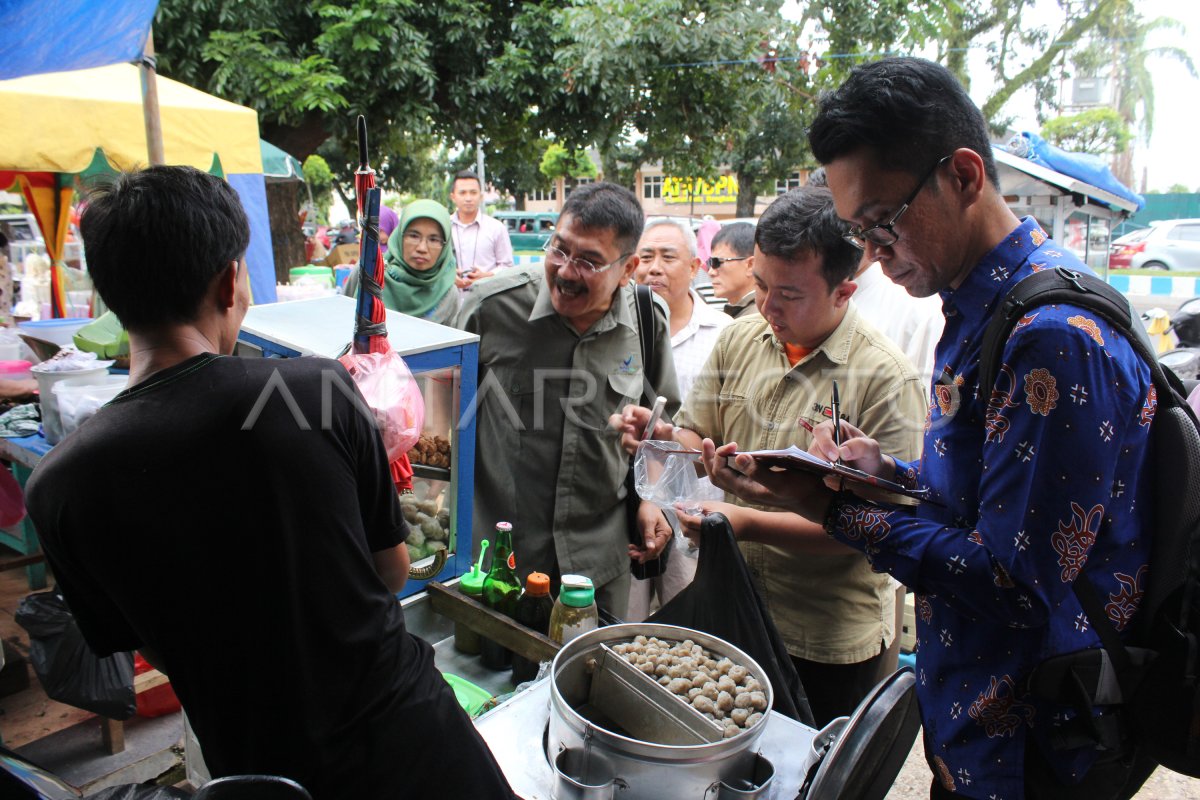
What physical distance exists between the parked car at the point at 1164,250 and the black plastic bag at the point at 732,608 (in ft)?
70.3

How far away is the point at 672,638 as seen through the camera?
159cm

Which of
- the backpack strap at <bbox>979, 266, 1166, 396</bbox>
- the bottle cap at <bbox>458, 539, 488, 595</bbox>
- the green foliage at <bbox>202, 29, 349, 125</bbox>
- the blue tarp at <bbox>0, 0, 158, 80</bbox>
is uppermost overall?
the green foliage at <bbox>202, 29, 349, 125</bbox>

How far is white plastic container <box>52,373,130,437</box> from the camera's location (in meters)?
2.52

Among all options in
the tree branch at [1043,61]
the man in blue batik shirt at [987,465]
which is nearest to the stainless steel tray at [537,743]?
the man in blue batik shirt at [987,465]

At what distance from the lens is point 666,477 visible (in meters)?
2.12

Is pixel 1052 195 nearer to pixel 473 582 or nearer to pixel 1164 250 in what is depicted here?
pixel 473 582

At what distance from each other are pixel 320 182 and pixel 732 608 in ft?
80.3

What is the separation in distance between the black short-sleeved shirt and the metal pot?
279 millimetres

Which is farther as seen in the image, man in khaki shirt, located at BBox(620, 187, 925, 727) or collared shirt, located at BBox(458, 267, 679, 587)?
collared shirt, located at BBox(458, 267, 679, 587)

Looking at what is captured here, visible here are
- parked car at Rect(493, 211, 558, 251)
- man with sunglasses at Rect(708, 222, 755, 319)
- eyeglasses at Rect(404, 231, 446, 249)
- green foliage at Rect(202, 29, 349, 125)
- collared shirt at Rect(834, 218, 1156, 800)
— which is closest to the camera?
collared shirt at Rect(834, 218, 1156, 800)

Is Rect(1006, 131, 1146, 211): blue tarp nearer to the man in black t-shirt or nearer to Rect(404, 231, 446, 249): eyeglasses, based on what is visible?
Rect(404, 231, 446, 249): eyeglasses

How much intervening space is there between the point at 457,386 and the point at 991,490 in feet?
4.23

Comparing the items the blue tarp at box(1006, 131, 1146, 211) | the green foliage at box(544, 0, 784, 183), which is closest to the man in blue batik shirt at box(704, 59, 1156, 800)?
the blue tarp at box(1006, 131, 1146, 211)

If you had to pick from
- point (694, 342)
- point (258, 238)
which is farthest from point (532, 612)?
point (258, 238)
